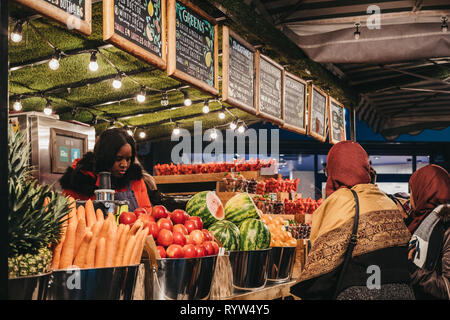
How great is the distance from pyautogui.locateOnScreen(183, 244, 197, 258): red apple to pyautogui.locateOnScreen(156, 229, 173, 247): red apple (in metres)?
0.11

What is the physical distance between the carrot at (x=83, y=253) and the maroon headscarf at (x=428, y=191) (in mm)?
2539

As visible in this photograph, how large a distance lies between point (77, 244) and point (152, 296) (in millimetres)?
384

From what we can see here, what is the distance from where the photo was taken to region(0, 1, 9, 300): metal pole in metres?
1.33

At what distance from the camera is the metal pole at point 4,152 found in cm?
133

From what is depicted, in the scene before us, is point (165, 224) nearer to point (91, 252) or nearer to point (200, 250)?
point (200, 250)

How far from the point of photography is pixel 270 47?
5008 millimetres

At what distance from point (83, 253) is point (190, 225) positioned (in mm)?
837

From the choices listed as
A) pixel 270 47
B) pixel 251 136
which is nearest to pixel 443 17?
pixel 270 47

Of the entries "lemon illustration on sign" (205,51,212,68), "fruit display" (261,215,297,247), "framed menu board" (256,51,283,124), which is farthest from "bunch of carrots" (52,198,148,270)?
"framed menu board" (256,51,283,124)

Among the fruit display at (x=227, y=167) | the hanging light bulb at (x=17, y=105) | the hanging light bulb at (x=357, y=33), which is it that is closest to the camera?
the hanging light bulb at (x=357, y=33)

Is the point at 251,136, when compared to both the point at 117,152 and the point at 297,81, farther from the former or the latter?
the point at 117,152

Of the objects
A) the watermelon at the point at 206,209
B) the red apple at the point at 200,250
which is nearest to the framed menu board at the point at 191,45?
the watermelon at the point at 206,209

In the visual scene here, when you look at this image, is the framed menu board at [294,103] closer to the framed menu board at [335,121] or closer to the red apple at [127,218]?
the framed menu board at [335,121]

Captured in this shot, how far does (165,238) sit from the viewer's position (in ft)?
7.27
